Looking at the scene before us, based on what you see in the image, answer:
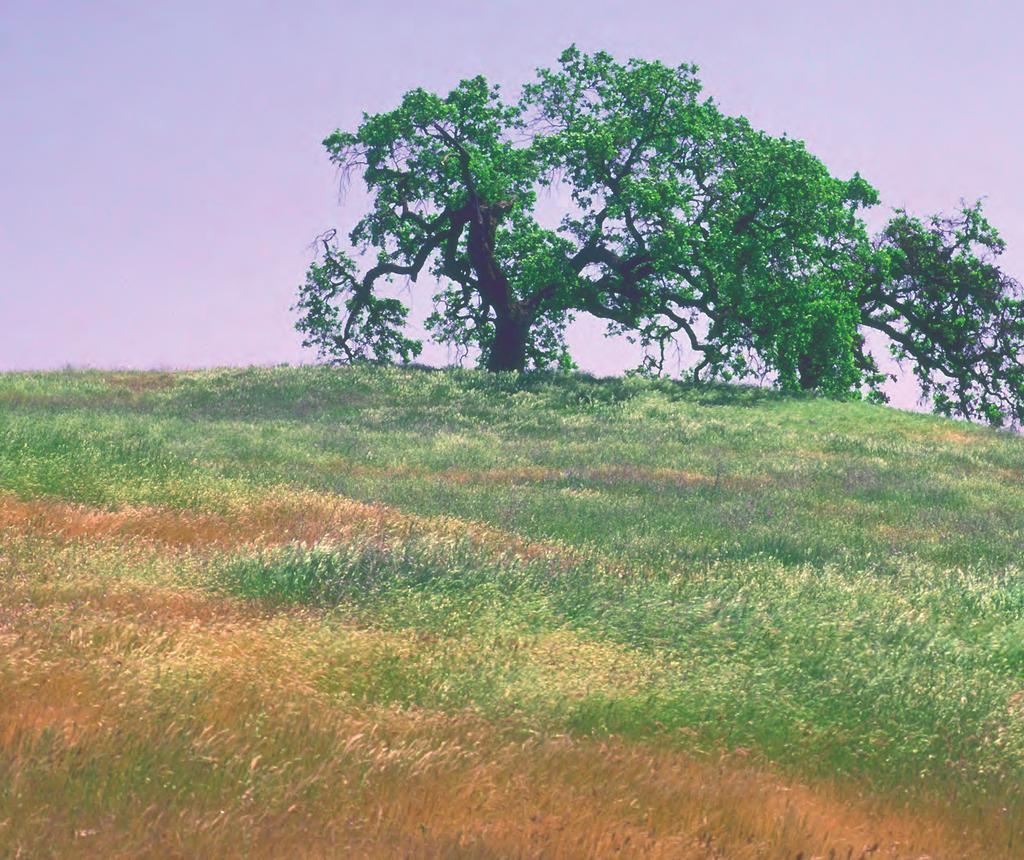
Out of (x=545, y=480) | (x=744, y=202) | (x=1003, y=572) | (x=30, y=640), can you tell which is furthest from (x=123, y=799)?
(x=744, y=202)

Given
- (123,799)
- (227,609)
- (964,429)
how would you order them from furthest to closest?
(964,429), (227,609), (123,799)

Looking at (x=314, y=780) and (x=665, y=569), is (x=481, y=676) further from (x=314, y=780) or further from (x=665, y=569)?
(x=665, y=569)

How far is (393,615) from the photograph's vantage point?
25.8ft

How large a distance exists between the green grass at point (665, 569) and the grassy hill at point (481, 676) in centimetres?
4

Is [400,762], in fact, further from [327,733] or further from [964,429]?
[964,429]

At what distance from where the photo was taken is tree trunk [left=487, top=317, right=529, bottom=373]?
41.6 meters

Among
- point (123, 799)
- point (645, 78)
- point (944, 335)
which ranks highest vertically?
point (645, 78)

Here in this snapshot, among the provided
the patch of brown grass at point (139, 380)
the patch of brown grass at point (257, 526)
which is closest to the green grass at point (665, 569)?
the patch of brown grass at point (257, 526)

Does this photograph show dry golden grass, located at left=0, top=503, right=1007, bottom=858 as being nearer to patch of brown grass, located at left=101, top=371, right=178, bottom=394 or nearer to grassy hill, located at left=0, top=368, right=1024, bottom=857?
grassy hill, located at left=0, top=368, right=1024, bottom=857

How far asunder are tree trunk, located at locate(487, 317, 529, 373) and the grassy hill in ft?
84.6

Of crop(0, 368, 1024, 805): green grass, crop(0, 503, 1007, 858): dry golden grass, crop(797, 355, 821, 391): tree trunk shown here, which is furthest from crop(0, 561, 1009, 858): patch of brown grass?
crop(797, 355, 821, 391): tree trunk

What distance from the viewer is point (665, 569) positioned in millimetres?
10680

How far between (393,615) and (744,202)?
34.1 meters

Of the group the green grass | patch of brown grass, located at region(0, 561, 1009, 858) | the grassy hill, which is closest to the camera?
patch of brown grass, located at region(0, 561, 1009, 858)
